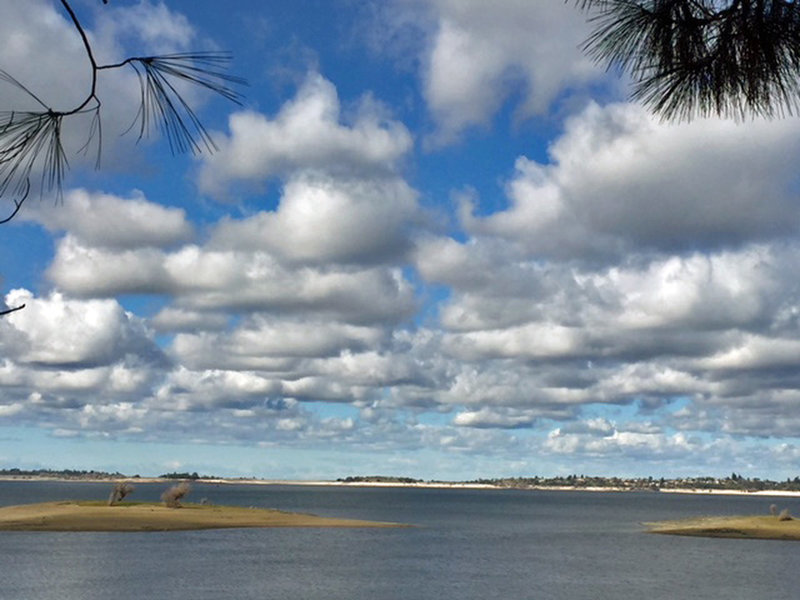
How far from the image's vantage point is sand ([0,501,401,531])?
396ft

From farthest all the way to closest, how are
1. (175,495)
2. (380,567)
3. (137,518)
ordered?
(175,495), (137,518), (380,567)

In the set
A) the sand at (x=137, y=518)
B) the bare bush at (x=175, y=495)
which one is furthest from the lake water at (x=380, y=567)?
the bare bush at (x=175, y=495)

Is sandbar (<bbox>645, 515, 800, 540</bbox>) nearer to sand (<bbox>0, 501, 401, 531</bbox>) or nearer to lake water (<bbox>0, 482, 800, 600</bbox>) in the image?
lake water (<bbox>0, 482, 800, 600</bbox>)

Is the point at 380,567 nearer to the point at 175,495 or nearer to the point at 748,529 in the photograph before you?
the point at 175,495

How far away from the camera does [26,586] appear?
66000mm

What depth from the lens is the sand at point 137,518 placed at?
12069 cm

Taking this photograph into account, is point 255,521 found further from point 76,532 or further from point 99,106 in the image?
point 99,106

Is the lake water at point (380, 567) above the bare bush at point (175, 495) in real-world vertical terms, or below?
below

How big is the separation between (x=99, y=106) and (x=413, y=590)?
64.5m

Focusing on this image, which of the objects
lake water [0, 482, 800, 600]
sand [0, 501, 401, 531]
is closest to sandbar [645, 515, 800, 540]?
lake water [0, 482, 800, 600]

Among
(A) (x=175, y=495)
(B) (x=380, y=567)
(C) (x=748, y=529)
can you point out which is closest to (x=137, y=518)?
(A) (x=175, y=495)

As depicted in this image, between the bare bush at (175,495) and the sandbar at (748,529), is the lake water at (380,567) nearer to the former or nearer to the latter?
the sandbar at (748,529)

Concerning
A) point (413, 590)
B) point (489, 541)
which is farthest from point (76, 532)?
point (413, 590)

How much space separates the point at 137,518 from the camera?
127 m
